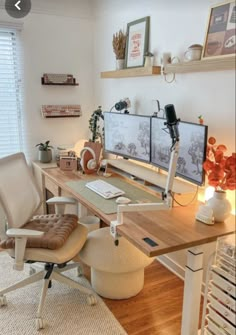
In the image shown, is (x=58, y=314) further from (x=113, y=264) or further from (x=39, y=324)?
(x=113, y=264)

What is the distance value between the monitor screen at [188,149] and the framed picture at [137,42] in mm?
674

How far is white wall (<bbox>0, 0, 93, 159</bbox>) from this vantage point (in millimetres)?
3043

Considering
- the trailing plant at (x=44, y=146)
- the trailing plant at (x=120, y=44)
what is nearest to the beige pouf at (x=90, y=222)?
the trailing plant at (x=44, y=146)

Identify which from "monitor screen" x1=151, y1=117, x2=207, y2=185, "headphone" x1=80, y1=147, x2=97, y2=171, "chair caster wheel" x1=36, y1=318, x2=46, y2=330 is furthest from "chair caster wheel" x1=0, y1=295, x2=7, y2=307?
"monitor screen" x1=151, y1=117, x2=207, y2=185

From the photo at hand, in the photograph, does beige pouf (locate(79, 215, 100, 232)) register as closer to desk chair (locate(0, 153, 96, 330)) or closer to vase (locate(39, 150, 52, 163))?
desk chair (locate(0, 153, 96, 330))

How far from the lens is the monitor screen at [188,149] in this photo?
5.65ft

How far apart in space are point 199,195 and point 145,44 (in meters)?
1.28

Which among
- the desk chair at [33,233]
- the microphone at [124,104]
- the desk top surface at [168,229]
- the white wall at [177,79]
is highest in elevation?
the white wall at [177,79]

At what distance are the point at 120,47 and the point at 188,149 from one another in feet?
4.36

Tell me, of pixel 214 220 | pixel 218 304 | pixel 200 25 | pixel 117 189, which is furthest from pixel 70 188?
pixel 200 25

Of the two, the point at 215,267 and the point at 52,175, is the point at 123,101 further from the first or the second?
the point at 215,267

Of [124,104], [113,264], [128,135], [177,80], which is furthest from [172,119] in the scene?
[124,104]

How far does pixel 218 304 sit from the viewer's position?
1.45m

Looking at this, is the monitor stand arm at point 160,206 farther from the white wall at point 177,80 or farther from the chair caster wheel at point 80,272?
the chair caster wheel at point 80,272
